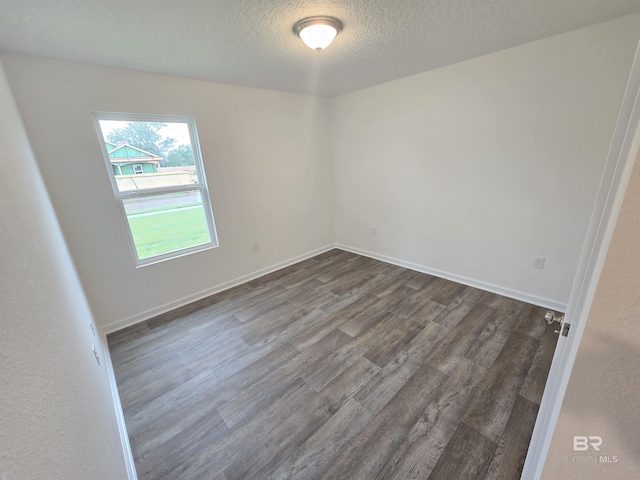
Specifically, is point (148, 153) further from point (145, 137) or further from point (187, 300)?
point (187, 300)

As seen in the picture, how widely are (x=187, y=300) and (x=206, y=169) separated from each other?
4.96 feet

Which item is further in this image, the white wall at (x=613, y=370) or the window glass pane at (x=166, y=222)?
the window glass pane at (x=166, y=222)

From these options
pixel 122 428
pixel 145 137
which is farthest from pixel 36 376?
pixel 145 137

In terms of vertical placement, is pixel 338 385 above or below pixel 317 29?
below

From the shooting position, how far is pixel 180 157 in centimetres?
276

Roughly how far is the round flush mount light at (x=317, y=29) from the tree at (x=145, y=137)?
5.55 ft

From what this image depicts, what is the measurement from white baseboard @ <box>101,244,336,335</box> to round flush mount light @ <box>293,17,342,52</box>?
2.67m

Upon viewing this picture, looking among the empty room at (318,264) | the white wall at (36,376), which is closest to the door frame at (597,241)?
the empty room at (318,264)

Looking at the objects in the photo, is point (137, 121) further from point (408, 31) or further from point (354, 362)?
point (354, 362)

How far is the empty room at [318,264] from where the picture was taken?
652 mm

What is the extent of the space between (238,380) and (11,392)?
1.68 m

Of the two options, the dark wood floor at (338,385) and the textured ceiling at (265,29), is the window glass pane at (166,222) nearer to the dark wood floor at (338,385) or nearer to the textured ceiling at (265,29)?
the dark wood floor at (338,385)

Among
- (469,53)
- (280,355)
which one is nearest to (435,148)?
(469,53)

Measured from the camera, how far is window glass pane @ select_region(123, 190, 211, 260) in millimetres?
2598
